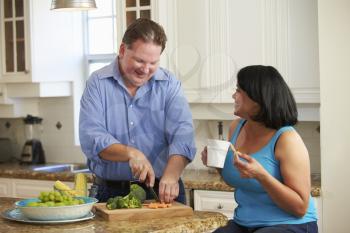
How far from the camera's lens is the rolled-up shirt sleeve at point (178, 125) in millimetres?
2990

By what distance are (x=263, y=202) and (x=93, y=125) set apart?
78cm

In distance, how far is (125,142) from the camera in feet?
10.2

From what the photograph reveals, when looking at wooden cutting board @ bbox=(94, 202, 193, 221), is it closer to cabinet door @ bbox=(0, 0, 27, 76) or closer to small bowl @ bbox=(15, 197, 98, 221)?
small bowl @ bbox=(15, 197, 98, 221)

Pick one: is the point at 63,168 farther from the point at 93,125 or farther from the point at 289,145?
the point at 289,145

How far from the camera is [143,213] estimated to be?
2658 mm

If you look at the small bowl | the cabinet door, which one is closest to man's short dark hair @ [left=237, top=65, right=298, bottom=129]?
the small bowl

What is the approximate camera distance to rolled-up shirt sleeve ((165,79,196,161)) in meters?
2.99

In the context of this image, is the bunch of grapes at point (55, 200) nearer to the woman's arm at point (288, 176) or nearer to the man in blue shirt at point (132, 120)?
the man in blue shirt at point (132, 120)

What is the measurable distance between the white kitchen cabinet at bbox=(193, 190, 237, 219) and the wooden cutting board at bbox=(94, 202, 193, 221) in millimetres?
1568

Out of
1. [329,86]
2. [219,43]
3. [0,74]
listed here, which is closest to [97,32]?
[0,74]

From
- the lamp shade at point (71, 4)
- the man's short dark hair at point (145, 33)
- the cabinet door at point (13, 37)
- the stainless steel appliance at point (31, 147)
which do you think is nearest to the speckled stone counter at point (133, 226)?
the man's short dark hair at point (145, 33)

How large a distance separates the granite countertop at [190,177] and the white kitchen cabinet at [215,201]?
1.4 inches

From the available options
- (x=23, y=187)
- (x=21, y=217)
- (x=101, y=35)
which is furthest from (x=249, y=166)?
(x=101, y=35)

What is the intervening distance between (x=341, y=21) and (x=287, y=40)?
0.40 meters
